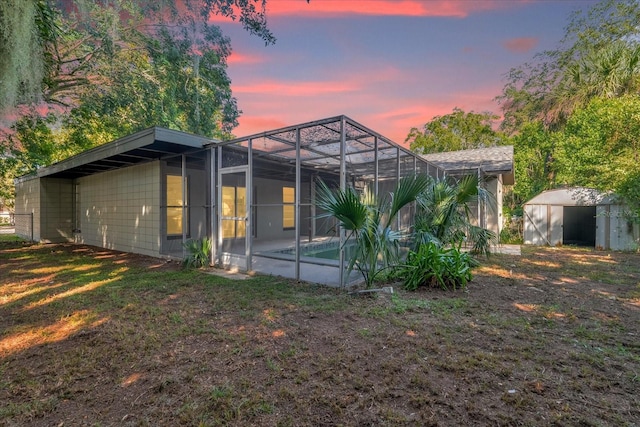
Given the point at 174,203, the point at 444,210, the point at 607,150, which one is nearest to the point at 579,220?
the point at 607,150

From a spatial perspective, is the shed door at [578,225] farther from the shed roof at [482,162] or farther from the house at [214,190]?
the house at [214,190]

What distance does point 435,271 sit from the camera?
4.68 meters

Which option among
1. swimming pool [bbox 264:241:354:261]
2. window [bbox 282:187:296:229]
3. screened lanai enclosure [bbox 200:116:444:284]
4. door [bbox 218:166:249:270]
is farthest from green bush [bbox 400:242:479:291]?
window [bbox 282:187:296:229]

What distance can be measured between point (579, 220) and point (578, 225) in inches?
9.8

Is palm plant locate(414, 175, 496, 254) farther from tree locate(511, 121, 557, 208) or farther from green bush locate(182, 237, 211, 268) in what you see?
tree locate(511, 121, 557, 208)

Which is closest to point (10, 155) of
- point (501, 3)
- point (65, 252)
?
point (65, 252)

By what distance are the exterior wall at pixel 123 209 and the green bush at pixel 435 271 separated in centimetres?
644

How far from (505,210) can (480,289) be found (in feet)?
30.6

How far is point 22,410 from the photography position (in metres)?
1.96

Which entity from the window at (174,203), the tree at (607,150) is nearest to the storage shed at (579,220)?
the tree at (607,150)

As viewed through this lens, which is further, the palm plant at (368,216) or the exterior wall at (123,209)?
the exterior wall at (123,209)

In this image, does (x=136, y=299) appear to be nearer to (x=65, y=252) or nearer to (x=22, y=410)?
(x=22, y=410)

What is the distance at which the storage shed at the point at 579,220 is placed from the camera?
922cm

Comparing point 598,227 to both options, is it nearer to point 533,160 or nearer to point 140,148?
point 533,160
